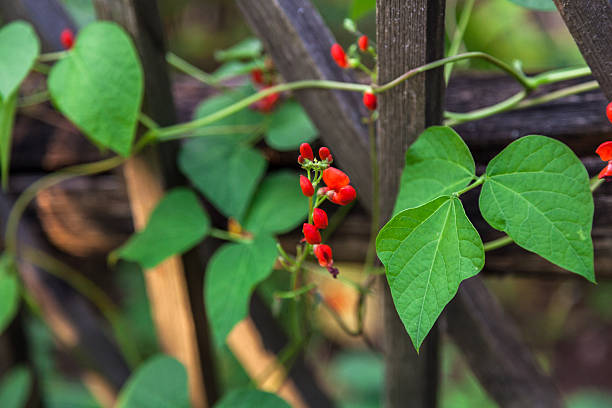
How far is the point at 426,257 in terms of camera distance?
1.40ft

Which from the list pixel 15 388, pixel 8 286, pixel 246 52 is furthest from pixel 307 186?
pixel 15 388

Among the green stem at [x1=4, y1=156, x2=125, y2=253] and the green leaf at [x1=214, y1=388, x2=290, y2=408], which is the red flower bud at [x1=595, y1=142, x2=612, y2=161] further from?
the green stem at [x1=4, y1=156, x2=125, y2=253]

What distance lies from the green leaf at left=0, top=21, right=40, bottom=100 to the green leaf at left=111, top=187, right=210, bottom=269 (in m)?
0.28

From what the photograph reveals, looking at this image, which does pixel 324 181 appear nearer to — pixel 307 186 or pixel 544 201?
pixel 307 186

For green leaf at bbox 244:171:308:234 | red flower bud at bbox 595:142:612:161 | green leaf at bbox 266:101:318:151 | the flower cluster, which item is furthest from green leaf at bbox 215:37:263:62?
red flower bud at bbox 595:142:612:161

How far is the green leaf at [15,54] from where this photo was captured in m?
0.60

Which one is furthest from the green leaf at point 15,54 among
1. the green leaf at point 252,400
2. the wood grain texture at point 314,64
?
the green leaf at point 252,400

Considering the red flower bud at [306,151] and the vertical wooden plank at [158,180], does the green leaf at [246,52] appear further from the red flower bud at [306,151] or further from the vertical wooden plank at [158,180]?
the red flower bud at [306,151]

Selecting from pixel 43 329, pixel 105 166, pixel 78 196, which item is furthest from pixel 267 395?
pixel 43 329

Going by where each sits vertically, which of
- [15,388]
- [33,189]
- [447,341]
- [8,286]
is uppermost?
[33,189]

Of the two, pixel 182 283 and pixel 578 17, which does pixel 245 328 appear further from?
pixel 578 17

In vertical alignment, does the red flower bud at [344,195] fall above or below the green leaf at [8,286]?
above

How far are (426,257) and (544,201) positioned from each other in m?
0.12

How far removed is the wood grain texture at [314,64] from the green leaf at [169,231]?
0.26 metres
